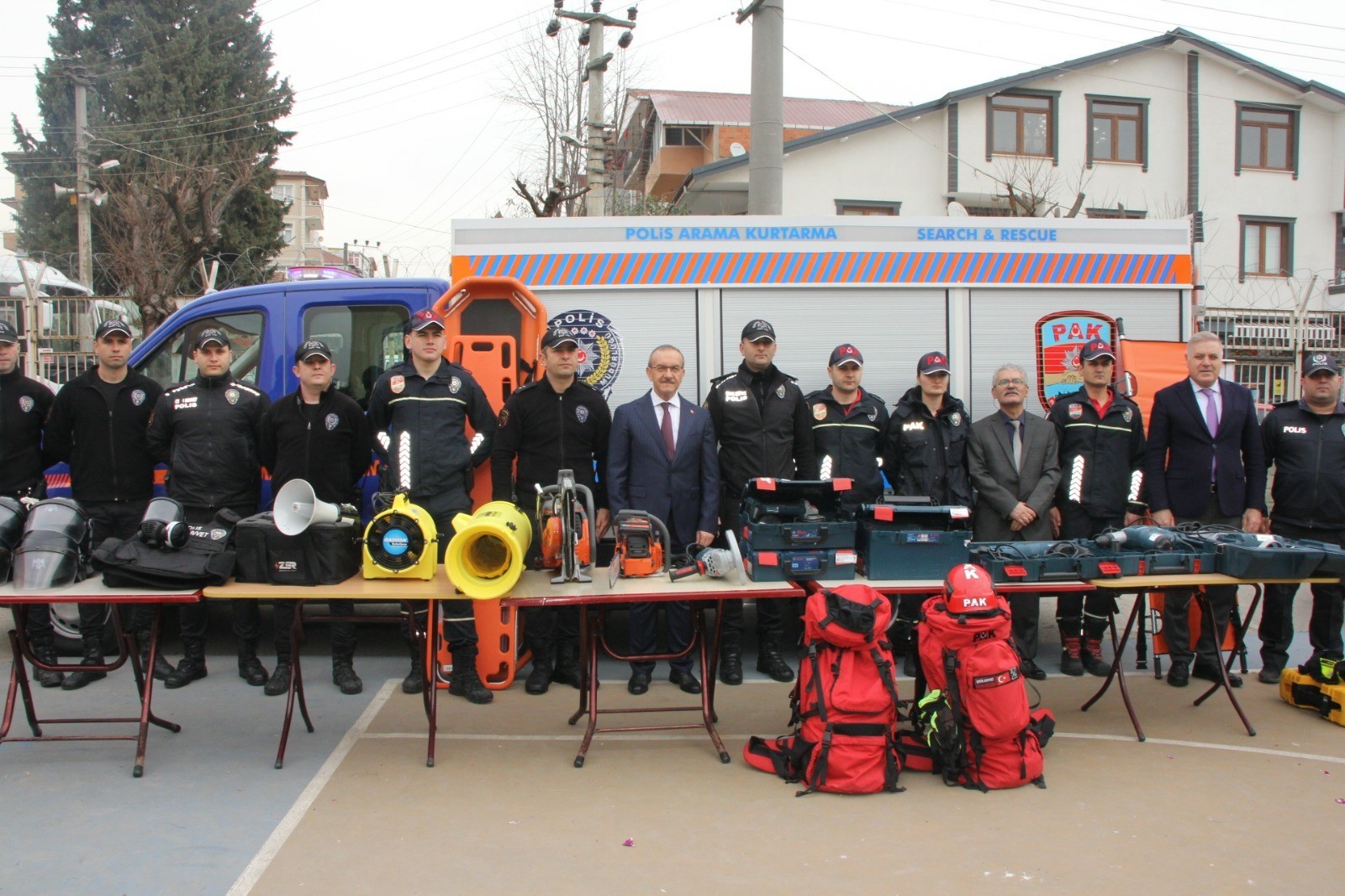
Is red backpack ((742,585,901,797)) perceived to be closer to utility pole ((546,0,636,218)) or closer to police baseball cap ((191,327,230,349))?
police baseball cap ((191,327,230,349))

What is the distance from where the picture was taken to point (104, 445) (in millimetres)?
5926

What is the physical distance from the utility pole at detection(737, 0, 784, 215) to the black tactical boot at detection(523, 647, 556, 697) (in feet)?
17.7

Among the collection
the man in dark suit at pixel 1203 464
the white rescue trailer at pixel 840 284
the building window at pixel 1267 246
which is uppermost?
the building window at pixel 1267 246

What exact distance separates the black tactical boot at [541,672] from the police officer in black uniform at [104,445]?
228cm

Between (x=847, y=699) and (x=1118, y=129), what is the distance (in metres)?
25.8

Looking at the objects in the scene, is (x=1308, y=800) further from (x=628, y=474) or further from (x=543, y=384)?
(x=543, y=384)

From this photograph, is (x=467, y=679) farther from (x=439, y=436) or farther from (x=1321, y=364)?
(x=1321, y=364)

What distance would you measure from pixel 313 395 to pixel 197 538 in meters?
1.39

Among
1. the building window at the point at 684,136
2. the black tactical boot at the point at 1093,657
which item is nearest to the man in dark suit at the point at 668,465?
the black tactical boot at the point at 1093,657

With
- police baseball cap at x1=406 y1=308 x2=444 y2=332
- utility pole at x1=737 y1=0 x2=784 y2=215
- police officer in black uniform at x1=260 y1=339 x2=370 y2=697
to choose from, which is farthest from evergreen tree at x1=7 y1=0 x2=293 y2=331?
police baseball cap at x1=406 y1=308 x2=444 y2=332

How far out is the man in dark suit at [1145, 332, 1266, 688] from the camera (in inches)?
231

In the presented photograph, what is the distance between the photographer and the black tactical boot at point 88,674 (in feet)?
19.3

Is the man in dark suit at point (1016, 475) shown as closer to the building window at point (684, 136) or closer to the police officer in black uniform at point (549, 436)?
the police officer in black uniform at point (549, 436)

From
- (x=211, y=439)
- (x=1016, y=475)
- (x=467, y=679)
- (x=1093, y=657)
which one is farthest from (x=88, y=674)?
(x=1093, y=657)
